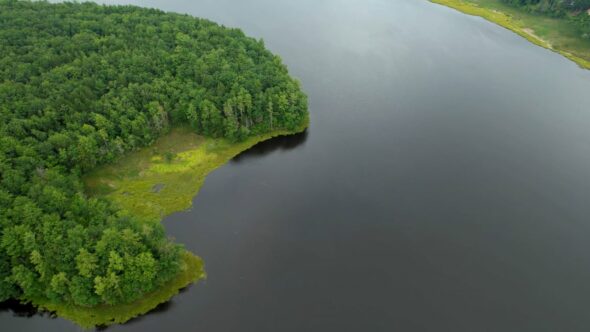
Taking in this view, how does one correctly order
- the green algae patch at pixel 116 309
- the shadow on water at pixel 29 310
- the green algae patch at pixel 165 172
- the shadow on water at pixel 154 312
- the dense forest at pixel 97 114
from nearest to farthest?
the shadow on water at pixel 154 312 < the green algae patch at pixel 116 309 < the dense forest at pixel 97 114 < the shadow on water at pixel 29 310 < the green algae patch at pixel 165 172

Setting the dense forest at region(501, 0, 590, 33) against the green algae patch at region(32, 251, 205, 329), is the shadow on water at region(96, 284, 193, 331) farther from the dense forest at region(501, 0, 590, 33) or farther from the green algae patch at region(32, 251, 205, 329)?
the dense forest at region(501, 0, 590, 33)

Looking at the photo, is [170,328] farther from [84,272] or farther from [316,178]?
[316,178]

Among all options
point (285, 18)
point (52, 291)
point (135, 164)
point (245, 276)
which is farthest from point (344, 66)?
point (52, 291)

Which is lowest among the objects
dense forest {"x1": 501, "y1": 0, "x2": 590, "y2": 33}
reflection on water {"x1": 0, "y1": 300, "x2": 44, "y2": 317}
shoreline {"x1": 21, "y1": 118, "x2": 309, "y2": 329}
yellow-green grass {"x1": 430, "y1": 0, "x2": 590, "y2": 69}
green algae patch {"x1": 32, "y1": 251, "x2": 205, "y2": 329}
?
reflection on water {"x1": 0, "y1": 300, "x2": 44, "y2": 317}

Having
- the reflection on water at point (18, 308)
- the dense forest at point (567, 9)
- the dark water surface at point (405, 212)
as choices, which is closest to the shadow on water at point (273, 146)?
the dark water surface at point (405, 212)

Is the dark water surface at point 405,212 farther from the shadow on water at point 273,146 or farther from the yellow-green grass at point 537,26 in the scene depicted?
the yellow-green grass at point 537,26

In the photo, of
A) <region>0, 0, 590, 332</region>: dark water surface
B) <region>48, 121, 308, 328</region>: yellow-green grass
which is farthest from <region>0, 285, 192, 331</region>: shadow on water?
<region>48, 121, 308, 328</region>: yellow-green grass

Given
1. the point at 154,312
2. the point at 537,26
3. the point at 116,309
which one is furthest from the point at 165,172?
the point at 537,26
